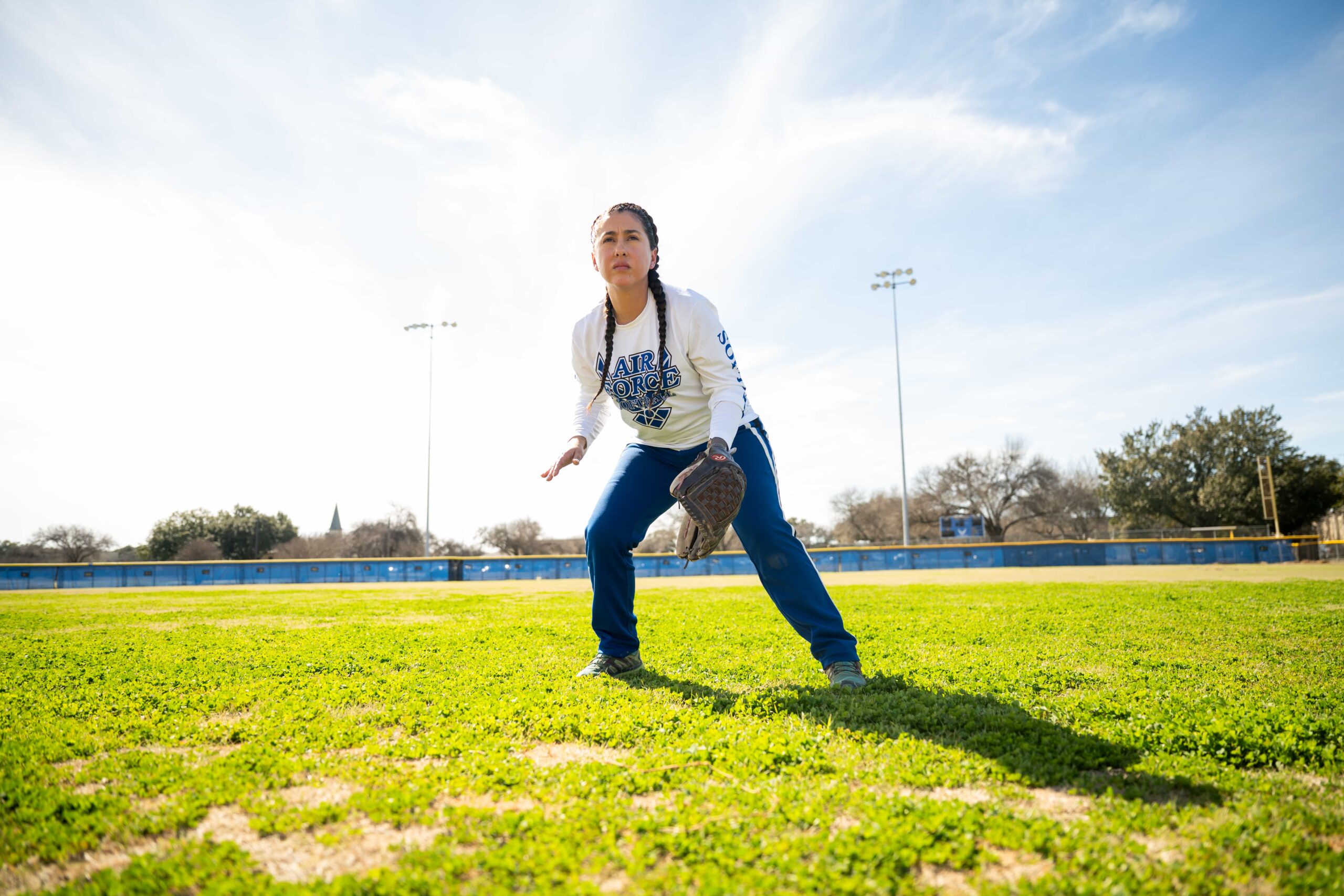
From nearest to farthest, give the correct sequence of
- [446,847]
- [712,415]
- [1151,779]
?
[446,847], [1151,779], [712,415]

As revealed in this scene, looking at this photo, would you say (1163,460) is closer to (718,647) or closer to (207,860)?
(718,647)

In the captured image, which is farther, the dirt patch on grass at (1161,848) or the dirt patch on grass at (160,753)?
the dirt patch on grass at (160,753)

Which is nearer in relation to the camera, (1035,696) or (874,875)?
(874,875)

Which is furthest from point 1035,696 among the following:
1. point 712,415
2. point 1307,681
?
point 712,415

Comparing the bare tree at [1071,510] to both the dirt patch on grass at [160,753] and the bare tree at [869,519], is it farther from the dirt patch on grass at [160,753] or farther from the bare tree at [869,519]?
the dirt patch on grass at [160,753]

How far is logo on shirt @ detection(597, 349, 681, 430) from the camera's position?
395 cm

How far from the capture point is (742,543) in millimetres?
3377

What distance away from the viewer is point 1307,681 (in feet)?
10.6

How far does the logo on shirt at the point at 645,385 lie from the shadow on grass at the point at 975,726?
1.44m

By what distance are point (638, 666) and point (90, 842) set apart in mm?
2575

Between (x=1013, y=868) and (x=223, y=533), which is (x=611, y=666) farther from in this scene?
(x=223, y=533)

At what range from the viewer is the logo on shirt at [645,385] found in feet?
13.0

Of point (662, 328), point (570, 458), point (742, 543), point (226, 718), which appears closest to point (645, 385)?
point (662, 328)

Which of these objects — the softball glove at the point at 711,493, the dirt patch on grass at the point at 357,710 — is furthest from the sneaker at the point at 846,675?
the dirt patch on grass at the point at 357,710
